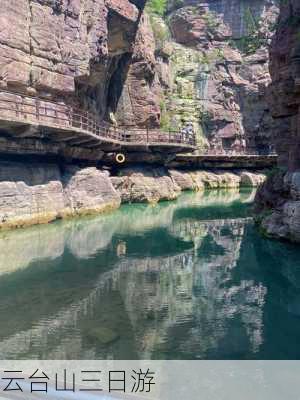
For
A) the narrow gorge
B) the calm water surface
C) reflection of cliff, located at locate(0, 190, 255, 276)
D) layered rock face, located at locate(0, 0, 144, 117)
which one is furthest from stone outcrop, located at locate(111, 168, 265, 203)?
the calm water surface

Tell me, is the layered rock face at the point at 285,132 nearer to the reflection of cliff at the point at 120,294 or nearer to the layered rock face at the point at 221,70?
the reflection of cliff at the point at 120,294

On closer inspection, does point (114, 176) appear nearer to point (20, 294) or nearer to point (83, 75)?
point (83, 75)

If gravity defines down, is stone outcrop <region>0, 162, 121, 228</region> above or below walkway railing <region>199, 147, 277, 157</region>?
below

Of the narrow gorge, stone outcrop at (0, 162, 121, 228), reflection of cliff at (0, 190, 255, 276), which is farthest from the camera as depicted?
the narrow gorge

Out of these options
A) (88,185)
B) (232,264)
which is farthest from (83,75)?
(232,264)

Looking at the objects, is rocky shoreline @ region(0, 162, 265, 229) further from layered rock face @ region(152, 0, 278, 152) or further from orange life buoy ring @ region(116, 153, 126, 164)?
layered rock face @ region(152, 0, 278, 152)

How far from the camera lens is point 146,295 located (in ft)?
40.8

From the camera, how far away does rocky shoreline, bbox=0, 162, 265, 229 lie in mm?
22172

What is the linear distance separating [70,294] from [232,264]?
740 centimetres

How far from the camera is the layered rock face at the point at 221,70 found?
60.5 meters

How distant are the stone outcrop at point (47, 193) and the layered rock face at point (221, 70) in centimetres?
2905

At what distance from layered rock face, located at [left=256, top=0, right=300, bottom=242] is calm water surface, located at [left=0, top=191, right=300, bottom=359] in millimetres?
1299

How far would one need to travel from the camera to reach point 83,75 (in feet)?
94.3

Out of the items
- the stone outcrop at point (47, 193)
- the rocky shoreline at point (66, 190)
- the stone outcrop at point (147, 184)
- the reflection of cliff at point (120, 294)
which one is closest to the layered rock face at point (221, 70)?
the stone outcrop at point (147, 184)
